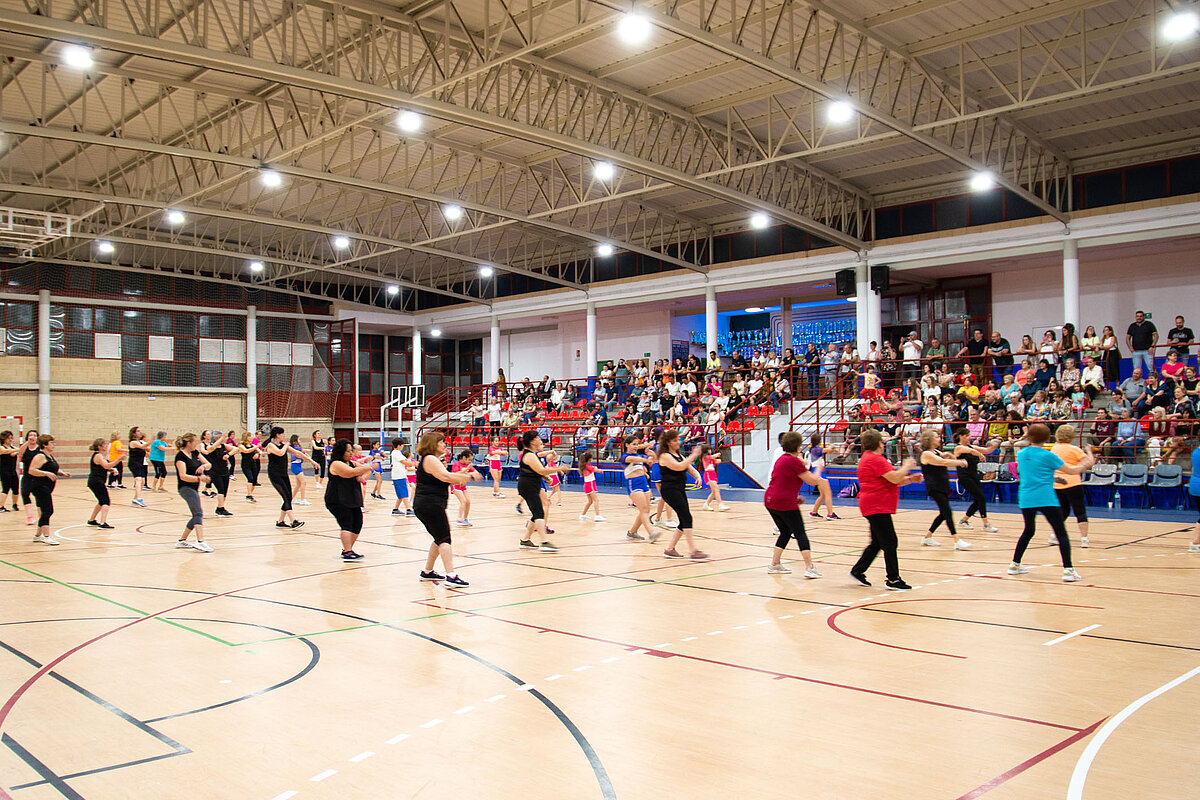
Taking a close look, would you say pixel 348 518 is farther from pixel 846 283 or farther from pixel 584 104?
pixel 846 283

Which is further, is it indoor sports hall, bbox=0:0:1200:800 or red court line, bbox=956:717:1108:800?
indoor sports hall, bbox=0:0:1200:800

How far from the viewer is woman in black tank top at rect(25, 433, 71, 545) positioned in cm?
1385

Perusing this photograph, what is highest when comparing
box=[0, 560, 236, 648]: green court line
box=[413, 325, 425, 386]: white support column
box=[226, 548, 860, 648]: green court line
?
box=[413, 325, 425, 386]: white support column

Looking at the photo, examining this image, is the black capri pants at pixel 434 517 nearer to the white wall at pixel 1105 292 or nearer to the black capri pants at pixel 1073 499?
the black capri pants at pixel 1073 499

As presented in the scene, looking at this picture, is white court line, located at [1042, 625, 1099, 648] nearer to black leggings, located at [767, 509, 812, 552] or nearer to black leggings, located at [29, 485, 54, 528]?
black leggings, located at [767, 509, 812, 552]

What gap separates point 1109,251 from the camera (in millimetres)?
27344

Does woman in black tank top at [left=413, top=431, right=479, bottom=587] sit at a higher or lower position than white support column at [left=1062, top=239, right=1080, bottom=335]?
lower

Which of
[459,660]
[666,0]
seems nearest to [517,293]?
[666,0]

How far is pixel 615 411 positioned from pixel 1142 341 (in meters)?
16.8

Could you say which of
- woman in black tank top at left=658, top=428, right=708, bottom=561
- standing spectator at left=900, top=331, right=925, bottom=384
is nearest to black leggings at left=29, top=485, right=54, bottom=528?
woman in black tank top at left=658, top=428, right=708, bottom=561

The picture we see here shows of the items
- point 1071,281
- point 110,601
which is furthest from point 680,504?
point 1071,281

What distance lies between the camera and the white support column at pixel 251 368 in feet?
140

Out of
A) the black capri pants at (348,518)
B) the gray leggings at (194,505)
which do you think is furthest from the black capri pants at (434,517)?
the gray leggings at (194,505)

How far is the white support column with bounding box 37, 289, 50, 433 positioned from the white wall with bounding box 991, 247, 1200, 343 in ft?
123
